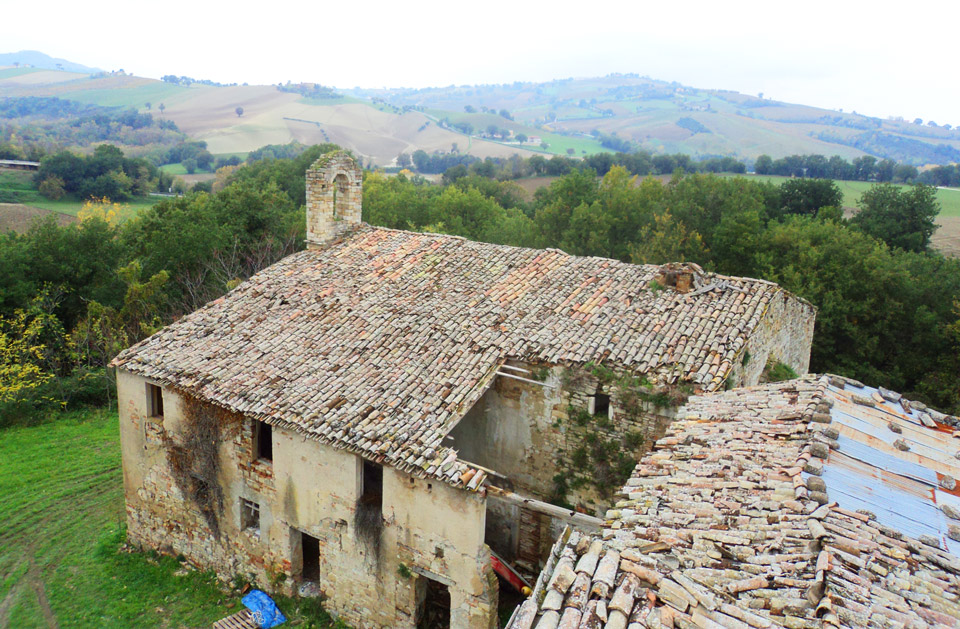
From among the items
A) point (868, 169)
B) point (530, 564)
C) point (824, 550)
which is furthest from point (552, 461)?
point (868, 169)

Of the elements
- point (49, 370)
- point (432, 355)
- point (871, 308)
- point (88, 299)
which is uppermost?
point (432, 355)

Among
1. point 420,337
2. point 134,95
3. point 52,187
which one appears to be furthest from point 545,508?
point 134,95

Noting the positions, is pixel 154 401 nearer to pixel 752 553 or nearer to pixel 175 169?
pixel 752 553

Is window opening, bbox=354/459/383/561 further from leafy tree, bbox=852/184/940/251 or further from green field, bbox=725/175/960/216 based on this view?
green field, bbox=725/175/960/216

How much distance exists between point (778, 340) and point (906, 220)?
2682 centimetres

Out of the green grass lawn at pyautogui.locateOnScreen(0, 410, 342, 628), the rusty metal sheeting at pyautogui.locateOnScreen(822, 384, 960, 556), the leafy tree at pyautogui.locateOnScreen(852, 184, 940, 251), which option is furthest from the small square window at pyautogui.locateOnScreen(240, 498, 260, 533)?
the leafy tree at pyautogui.locateOnScreen(852, 184, 940, 251)

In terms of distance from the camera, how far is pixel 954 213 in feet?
171

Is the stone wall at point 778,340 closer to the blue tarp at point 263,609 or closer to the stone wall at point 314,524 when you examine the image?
the stone wall at point 314,524

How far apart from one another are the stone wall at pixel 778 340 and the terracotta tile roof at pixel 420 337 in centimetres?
52

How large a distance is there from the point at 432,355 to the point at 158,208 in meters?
27.8

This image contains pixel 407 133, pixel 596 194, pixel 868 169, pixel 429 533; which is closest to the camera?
pixel 429 533

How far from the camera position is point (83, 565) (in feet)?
49.6

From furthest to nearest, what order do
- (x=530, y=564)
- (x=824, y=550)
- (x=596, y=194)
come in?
(x=596, y=194) < (x=530, y=564) < (x=824, y=550)

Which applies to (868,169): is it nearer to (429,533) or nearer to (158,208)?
(158,208)
